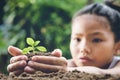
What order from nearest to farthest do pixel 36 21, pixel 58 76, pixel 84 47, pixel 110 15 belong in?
pixel 58 76, pixel 84 47, pixel 110 15, pixel 36 21

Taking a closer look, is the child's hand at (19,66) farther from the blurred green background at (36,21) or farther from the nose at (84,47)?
the blurred green background at (36,21)

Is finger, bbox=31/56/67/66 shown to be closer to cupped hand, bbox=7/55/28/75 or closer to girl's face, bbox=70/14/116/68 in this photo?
cupped hand, bbox=7/55/28/75

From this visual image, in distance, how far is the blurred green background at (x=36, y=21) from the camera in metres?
2.13

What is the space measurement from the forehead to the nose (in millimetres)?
70

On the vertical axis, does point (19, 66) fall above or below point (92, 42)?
below

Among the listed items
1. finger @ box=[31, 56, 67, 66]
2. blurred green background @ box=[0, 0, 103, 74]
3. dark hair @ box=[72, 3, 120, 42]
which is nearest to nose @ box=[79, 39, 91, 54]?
dark hair @ box=[72, 3, 120, 42]

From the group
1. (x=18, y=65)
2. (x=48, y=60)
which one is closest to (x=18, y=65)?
(x=18, y=65)

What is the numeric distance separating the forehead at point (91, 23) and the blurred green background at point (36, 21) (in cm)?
47

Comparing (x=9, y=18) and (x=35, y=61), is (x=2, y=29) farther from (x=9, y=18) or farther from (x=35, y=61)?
(x=35, y=61)

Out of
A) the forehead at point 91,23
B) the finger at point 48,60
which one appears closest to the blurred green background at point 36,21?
the forehead at point 91,23

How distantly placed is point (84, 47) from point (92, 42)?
6 cm

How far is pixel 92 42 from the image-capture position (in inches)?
57.9

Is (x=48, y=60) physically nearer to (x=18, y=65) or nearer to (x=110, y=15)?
(x=18, y=65)

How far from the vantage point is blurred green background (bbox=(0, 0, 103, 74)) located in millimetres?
2127
